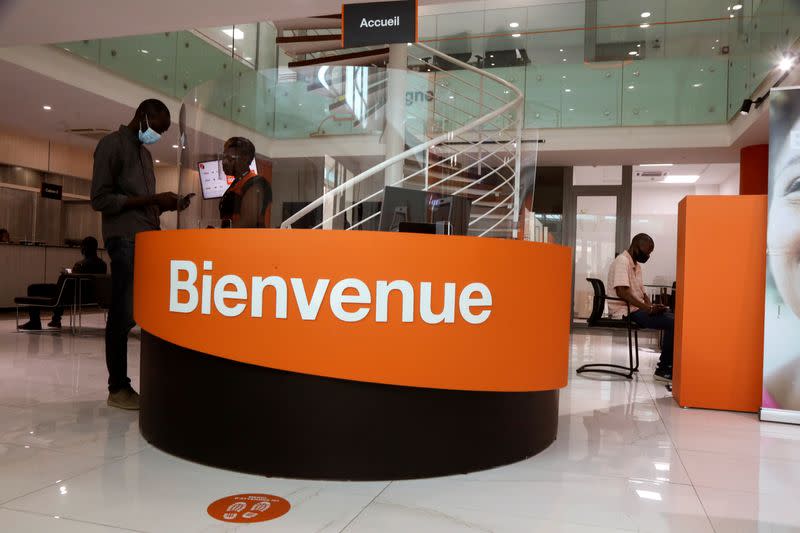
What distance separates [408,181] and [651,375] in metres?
2.89

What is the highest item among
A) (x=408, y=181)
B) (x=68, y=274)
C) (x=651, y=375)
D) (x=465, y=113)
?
(x=465, y=113)

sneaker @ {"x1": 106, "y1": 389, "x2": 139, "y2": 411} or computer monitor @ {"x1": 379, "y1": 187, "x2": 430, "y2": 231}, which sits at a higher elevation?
computer monitor @ {"x1": 379, "y1": 187, "x2": 430, "y2": 231}

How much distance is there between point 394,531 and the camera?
190 cm

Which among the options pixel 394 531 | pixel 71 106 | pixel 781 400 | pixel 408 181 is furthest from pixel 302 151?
pixel 71 106

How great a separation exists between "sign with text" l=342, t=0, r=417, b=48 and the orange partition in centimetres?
257

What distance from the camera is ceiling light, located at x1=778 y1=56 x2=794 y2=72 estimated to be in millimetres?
6151

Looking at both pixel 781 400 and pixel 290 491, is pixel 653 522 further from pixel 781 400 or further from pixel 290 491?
pixel 781 400

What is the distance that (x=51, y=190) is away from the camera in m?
11.6

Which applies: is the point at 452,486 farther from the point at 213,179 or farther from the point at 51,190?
the point at 51,190

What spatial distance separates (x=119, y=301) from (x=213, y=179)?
1135mm

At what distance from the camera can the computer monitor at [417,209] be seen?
3156 millimetres

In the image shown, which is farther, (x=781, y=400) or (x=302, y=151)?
(x=302, y=151)

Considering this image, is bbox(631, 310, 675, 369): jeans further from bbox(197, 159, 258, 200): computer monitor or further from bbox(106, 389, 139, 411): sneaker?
bbox(106, 389, 139, 411): sneaker

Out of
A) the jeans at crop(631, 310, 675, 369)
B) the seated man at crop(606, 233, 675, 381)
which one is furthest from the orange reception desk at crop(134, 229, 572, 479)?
the jeans at crop(631, 310, 675, 369)
